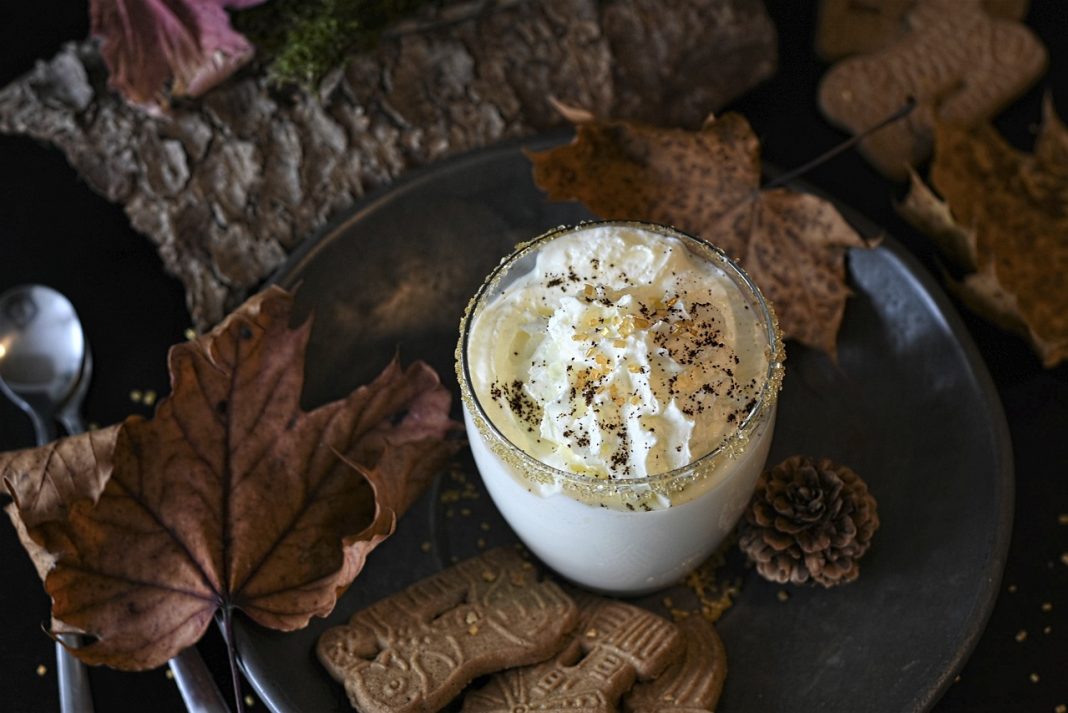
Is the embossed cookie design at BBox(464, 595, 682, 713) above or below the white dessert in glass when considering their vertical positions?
below

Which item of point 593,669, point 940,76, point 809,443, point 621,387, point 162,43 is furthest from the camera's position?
point 940,76

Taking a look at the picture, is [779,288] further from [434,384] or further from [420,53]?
[420,53]

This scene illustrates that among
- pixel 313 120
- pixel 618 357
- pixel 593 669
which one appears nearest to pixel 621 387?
pixel 618 357

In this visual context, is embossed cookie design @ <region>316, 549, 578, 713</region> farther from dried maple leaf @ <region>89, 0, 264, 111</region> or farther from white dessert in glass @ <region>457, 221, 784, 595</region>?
dried maple leaf @ <region>89, 0, 264, 111</region>

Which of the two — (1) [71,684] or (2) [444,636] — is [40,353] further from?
(2) [444,636]

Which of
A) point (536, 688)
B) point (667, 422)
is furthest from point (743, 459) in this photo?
point (536, 688)

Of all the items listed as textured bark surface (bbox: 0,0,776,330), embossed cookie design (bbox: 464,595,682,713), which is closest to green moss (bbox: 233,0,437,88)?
textured bark surface (bbox: 0,0,776,330)
